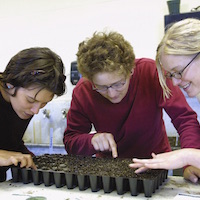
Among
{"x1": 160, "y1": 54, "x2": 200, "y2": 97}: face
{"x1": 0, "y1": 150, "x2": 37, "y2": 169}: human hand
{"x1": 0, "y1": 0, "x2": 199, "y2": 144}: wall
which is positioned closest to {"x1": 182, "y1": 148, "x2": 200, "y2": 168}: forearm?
{"x1": 160, "y1": 54, "x2": 200, "y2": 97}: face

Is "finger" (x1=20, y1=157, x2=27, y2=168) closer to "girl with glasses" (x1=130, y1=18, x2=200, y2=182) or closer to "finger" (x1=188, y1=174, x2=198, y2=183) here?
"girl with glasses" (x1=130, y1=18, x2=200, y2=182)

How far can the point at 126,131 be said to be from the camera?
1.44 m

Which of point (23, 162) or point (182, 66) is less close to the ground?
point (182, 66)

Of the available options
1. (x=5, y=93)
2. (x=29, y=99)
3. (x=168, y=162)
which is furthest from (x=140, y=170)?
(x=5, y=93)

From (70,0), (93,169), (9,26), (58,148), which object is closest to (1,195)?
(93,169)

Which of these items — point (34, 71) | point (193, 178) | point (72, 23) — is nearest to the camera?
point (193, 178)

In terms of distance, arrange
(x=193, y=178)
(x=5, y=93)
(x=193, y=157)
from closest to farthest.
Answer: (x=193, y=157)
(x=193, y=178)
(x=5, y=93)

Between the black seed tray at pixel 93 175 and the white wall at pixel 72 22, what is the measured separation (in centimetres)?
157

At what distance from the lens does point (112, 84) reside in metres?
1.30

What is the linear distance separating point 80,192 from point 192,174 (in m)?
0.47

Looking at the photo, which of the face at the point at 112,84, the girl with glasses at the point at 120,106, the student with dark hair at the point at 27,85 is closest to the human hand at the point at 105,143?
the girl with glasses at the point at 120,106

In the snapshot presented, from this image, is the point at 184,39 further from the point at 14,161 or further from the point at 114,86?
the point at 14,161

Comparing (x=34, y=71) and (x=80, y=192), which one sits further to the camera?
(x=34, y=71)

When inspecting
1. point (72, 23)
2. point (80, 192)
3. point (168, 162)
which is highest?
point (72, 23)
